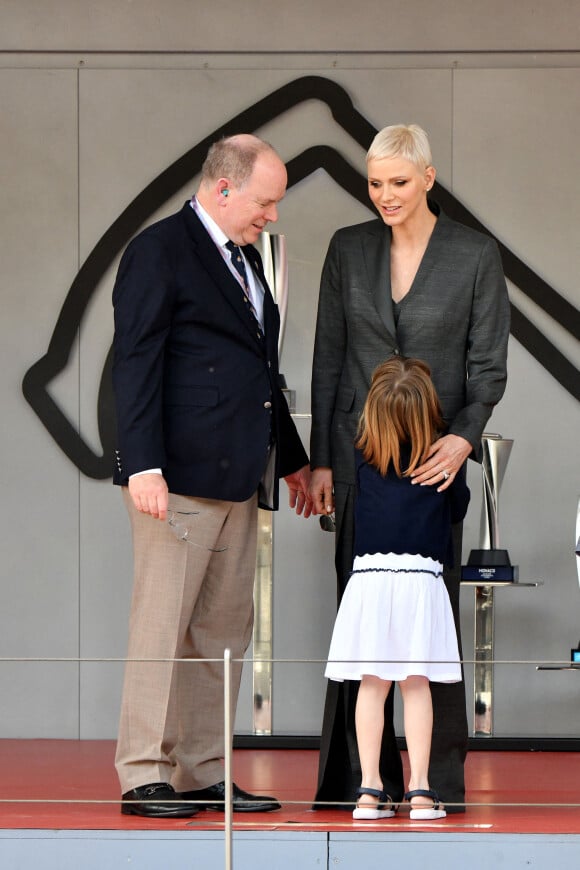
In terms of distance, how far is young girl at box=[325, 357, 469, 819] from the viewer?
9.12 feet

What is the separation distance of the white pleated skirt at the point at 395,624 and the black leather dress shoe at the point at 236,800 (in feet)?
1.04

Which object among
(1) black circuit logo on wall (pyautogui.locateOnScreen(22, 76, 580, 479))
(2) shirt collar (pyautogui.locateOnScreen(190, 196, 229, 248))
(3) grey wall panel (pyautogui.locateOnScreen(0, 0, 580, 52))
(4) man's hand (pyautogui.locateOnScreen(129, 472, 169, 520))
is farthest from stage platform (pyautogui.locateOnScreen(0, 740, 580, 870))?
(3) grey wall panel (pyautogui.locateOnScreen(0, 0, 580, 52))

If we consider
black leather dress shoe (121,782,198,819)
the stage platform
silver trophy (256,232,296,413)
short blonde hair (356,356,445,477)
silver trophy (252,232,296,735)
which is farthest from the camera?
silver trophy (252,232,296,735)

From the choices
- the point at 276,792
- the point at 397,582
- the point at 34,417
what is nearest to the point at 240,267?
the point at 397,582

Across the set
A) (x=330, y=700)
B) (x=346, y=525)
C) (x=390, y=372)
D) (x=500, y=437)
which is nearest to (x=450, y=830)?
(x=330, y=700)

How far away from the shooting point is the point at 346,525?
3.04 meters

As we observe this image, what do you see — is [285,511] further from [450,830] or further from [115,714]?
[450,830]

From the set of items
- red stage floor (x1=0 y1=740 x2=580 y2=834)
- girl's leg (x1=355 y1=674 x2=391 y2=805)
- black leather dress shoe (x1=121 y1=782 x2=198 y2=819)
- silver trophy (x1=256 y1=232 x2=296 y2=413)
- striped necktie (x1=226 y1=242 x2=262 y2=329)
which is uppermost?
silver trophy (x1=256 y1=232 x2=296 y2=413)

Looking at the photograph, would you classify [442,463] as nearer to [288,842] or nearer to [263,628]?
[288,842]

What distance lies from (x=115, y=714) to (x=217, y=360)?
6.29 feet

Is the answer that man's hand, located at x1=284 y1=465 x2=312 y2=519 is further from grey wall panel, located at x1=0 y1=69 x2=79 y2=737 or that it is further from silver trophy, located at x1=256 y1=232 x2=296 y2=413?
grey wall panel, located at x1=0 y1=69 x2=79 y2=737

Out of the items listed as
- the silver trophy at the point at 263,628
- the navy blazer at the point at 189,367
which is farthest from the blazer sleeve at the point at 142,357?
the silver trophy at the point at 263,628

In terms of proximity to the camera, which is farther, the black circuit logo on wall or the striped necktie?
the black circuit logo on wall

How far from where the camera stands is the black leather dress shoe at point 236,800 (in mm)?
2836
